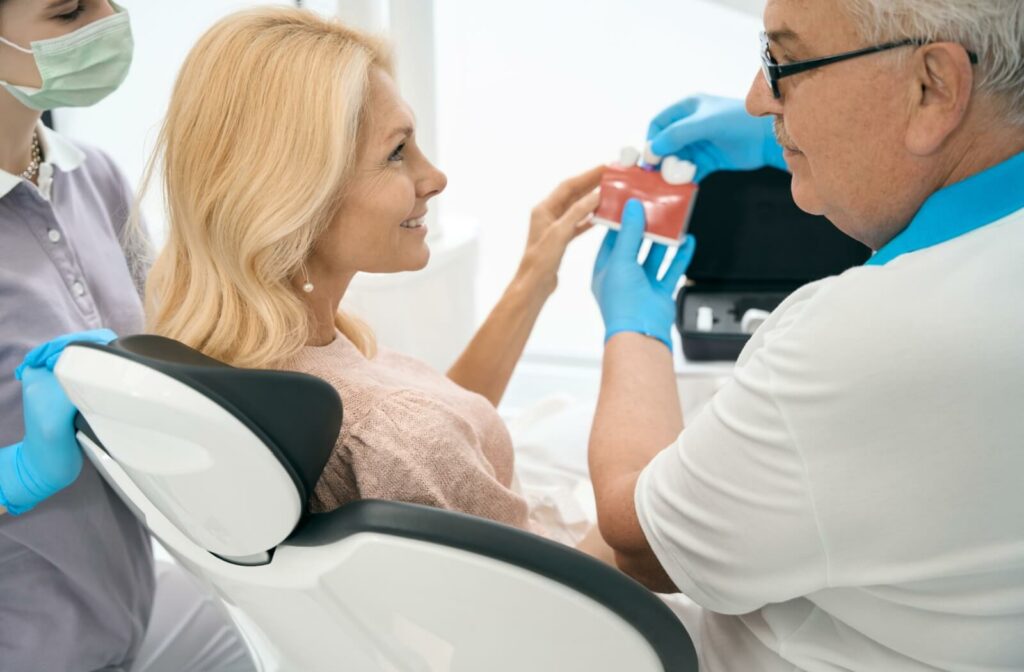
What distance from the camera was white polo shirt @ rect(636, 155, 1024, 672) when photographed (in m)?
0.71

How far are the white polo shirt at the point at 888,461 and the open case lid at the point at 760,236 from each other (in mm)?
1014

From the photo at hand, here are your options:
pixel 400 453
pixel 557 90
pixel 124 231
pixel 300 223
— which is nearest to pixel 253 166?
pixel 300 223

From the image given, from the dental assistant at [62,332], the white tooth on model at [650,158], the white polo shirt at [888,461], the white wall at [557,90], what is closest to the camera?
the white polo shirt at [888,461]

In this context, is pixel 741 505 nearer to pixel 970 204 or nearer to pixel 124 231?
pixel 970 204

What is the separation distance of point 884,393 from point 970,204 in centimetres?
19

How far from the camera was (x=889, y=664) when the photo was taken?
84 centimetres

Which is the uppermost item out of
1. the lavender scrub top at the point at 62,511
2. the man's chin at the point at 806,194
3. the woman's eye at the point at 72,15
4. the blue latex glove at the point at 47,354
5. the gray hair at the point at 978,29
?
the gray hair at the point at 978,29

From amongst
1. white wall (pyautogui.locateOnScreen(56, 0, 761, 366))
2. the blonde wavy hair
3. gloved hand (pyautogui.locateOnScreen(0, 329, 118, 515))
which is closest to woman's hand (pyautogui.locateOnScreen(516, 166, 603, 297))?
the blonde wavy hair

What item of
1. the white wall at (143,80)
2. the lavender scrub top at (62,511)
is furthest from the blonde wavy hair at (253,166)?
the white wall at (143,80)

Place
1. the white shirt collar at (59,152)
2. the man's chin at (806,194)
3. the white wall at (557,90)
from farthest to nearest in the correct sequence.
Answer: the white wall at (557,90), the white shirt collar at (59,152), the man's chin at (806,194)

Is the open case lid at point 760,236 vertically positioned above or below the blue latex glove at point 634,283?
below

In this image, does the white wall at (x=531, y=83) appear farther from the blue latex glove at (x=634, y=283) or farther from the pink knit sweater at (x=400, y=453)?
the pink knit sweater at (x=400, y=453)

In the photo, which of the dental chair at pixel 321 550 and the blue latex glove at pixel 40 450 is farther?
the blue latex glove at pixel 40 450

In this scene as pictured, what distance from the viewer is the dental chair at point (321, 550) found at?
739 millimetres
